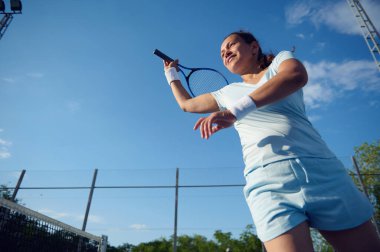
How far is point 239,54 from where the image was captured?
6.22ft

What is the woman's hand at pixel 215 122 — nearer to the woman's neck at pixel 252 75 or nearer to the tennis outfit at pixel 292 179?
the tennis outfit at pixel 292 179

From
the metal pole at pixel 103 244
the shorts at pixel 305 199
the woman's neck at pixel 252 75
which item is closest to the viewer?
the shorts at pixel 305 199

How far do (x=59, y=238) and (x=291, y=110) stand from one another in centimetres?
458

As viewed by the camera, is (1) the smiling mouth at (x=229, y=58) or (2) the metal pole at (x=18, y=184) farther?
(2) the metal pole at (x=18, y=184)

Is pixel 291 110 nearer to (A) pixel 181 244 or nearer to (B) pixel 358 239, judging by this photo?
(B) pixel 358 239

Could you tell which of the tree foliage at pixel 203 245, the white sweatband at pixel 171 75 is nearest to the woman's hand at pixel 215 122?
the white sweatband at pixel 171 75

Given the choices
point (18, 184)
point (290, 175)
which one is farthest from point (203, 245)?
point (290, 175)

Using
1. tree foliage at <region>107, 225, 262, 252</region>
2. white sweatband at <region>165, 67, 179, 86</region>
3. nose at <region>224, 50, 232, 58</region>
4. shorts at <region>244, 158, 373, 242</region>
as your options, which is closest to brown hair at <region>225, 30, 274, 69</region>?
nose at <region>224, 50, 232, 58</region>

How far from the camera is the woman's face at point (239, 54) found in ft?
6.24

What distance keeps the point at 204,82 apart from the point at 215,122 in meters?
2.48

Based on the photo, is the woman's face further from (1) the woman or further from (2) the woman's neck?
(1) the woman

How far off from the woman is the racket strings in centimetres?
203

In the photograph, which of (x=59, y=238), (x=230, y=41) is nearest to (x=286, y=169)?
(x=230, y=41)

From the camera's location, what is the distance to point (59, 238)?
15.0 feet
